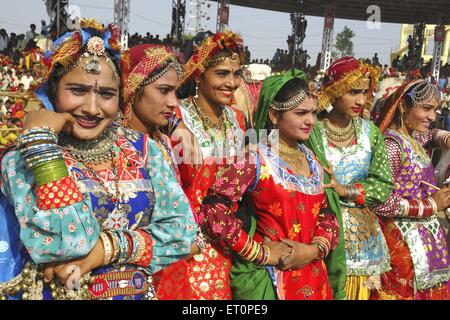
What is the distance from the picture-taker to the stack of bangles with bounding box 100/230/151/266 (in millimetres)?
1898

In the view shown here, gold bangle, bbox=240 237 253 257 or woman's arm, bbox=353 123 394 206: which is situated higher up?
woman's arm, bbox=353 123 394 206

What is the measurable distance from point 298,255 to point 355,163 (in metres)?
1.18

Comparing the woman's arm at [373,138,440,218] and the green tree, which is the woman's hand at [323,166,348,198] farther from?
the green tree

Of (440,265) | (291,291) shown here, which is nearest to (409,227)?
(440,265)

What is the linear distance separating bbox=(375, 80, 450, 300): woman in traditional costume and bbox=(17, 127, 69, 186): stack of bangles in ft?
8.98

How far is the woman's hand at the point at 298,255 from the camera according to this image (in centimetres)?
283

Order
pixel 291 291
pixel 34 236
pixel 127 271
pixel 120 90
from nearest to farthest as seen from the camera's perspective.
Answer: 1. pixel 34 236
2. pixel 127 271
3. pixel 120 90
4. pixel 291 291

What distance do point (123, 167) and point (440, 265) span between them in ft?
9.78

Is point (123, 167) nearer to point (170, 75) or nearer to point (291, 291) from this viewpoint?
point (170, 75)

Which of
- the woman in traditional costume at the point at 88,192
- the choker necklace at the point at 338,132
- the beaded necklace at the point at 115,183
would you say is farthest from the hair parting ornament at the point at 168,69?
the choker necklace at the point at 338,132

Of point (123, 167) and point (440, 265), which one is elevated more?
point (123, 167)

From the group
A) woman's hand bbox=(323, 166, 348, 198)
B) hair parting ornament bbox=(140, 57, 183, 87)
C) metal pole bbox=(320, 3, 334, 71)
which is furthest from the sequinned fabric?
metal pole bbox=(320, 3, 334, 71)

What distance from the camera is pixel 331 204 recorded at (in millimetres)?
3217

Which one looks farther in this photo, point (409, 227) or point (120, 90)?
point (409, 227)
